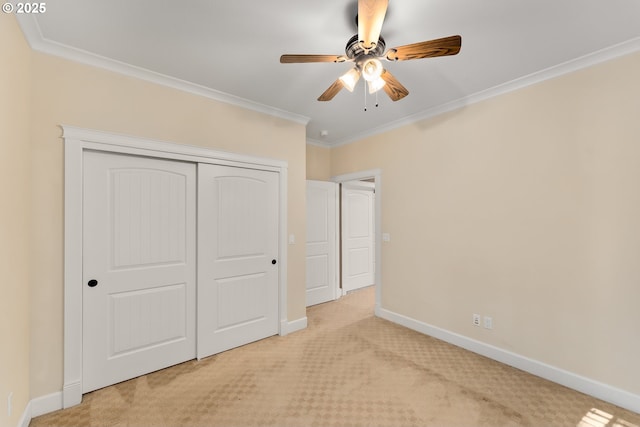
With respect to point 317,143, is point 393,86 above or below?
below

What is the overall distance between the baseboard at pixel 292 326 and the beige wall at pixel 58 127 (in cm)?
189

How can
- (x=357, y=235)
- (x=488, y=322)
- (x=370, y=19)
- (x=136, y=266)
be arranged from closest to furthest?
(x=370, y=19)
(x=136, y=266)
(x=488, y=322)
(x=357, y=235)

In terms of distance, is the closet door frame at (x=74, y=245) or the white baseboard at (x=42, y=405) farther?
the closet door frame at (x=74, y=245)

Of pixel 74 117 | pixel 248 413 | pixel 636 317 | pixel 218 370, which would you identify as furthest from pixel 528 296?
pixel 74 117

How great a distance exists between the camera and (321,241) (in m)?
4.36

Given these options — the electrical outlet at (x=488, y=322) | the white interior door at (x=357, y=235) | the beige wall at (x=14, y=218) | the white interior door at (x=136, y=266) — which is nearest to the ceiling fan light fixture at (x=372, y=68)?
the white interior door at (x=136, y=266)

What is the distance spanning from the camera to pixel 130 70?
2289 millimetres

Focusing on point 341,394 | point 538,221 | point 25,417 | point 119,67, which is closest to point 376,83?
point 538,221

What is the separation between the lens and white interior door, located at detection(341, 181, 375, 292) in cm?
473

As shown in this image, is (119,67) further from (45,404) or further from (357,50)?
(45,404)

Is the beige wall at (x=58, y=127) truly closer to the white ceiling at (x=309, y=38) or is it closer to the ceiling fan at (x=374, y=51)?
the white ceiling at (x=309, y=38)

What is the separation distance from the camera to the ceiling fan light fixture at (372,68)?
5.58ft

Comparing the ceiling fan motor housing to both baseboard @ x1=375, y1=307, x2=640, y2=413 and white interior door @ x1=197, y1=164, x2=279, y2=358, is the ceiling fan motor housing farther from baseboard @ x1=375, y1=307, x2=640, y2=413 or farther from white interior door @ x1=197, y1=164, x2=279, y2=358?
baseboard @ x1=375, y1=307, x2=640, y2=413

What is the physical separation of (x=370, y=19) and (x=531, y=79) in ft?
6.36
